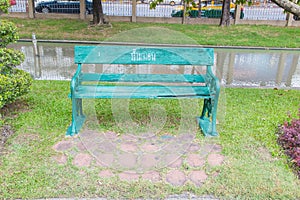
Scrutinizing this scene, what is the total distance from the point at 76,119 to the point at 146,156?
127 cm

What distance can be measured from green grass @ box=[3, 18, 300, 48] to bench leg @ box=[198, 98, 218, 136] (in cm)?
762

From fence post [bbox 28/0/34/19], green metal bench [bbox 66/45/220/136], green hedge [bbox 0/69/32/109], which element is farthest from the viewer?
fence post [bbox 28/0/34/19]

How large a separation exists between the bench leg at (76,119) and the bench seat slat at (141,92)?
199mm

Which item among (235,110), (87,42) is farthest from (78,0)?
(235,110)

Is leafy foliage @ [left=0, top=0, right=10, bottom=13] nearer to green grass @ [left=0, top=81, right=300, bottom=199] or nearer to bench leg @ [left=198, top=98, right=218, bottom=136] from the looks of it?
green grass @ [left=0, top=81, right=300, bottom=199]

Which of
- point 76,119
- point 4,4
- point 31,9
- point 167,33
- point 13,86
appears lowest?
point 76,119

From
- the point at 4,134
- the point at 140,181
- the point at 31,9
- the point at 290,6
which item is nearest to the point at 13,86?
the point at 4,134

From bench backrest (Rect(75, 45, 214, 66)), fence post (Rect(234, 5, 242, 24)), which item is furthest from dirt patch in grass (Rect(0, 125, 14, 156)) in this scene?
fence post (Rect(234, 5, 242, 24))

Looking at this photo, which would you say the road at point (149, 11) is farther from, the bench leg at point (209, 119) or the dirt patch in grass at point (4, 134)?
the dirt patch in grass at point (4, 134)

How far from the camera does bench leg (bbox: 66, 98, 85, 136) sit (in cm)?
388

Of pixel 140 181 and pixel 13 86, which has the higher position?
pixel 13 86

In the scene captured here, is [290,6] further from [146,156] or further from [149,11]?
[149,11]

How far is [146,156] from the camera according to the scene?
11.6 feet

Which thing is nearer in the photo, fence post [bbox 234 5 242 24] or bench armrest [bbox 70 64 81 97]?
bench armrest [bbox 70 64 81 97]
